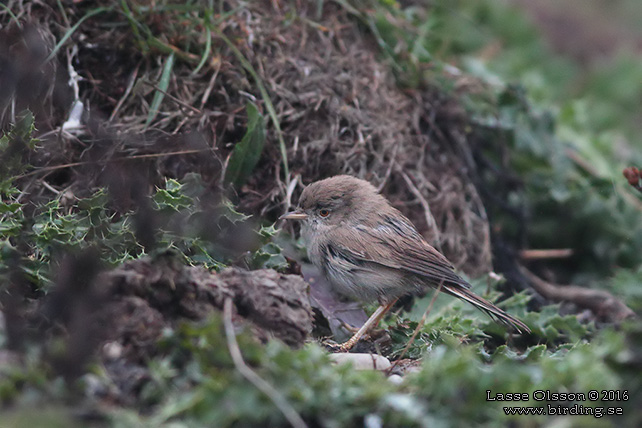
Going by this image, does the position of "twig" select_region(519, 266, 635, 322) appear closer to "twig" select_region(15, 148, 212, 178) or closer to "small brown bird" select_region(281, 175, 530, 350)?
"small brown bird" select_region(281, 175, 530, 350)

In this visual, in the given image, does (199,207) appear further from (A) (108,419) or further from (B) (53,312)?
(A) (108,419)

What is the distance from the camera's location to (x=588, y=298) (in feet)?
18.0

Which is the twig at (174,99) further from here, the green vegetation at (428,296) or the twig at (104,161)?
the twig at (104,161)

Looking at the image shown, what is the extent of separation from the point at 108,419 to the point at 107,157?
8.02 ft

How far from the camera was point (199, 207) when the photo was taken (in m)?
3.85

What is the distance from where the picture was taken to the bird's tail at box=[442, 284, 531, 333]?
404 centimetres

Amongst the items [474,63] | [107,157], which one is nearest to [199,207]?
[107,157]

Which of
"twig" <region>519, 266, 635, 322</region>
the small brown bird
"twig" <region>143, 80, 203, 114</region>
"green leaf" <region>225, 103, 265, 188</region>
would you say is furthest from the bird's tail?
"twig" <region>143, 80, 203, 114</region>

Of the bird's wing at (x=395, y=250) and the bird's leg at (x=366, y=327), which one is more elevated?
the bird's wing at (x=395, y=250)

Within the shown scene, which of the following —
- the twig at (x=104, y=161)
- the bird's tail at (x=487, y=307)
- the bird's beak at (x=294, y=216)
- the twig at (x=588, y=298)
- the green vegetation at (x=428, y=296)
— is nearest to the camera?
the green vegetation at (x=428, y=296)

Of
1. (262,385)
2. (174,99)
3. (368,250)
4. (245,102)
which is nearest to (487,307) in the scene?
(368,250)

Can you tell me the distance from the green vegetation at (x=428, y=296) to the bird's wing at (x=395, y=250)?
1.04ft

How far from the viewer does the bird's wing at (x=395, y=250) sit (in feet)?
13.8

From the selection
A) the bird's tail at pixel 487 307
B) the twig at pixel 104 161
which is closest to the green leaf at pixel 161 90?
the twig at pixel 104 161
